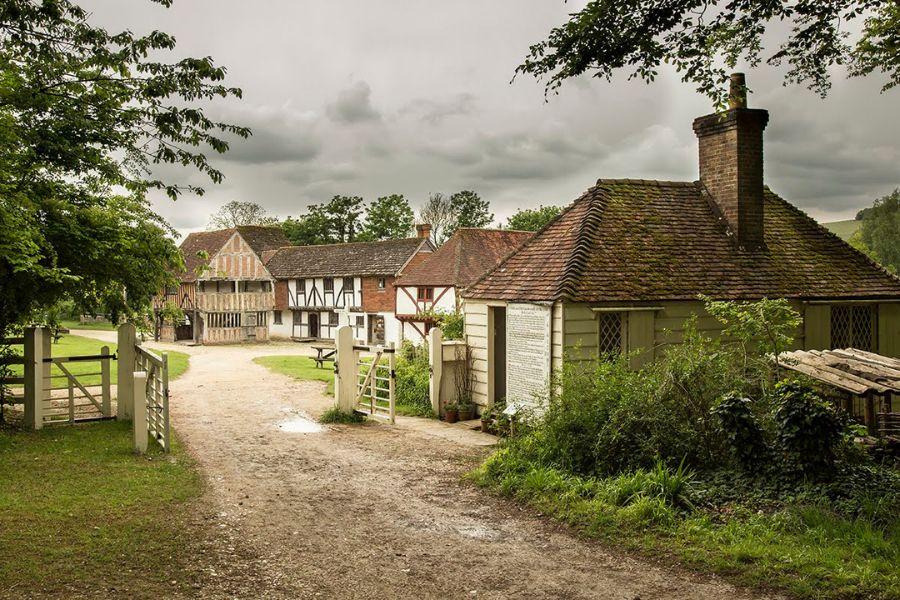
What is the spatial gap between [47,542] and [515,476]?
5121 mm

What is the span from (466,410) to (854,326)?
8.52m

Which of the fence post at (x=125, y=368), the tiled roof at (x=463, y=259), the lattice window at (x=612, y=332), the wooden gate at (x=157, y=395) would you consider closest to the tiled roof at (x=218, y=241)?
the tiled roof at (x=463, y=259)

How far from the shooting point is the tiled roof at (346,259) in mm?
42000

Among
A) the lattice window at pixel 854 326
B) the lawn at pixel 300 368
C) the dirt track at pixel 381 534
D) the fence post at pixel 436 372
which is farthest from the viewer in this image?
the lawn at pixel 300 368

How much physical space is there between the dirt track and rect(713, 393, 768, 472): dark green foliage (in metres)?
2.24

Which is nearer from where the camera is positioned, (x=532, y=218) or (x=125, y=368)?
(x=125, y=368)

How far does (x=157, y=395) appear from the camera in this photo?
11758mm

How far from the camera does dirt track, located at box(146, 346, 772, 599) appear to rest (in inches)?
235

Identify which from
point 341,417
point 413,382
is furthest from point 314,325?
point 341,417

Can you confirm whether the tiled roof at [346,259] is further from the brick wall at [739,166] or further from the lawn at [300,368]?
the brick wall at [739,166]

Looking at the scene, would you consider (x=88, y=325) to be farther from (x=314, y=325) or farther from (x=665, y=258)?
(x=665, y=258)

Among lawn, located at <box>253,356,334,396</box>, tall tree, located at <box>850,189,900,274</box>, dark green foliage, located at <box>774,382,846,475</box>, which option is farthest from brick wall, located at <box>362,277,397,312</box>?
tall tree, located at <box>850,189,900,274</box>

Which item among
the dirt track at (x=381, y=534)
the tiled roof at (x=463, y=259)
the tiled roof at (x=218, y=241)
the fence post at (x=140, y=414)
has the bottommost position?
the dirt track at (x=381, y=534)

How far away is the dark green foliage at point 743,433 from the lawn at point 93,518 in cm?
580
